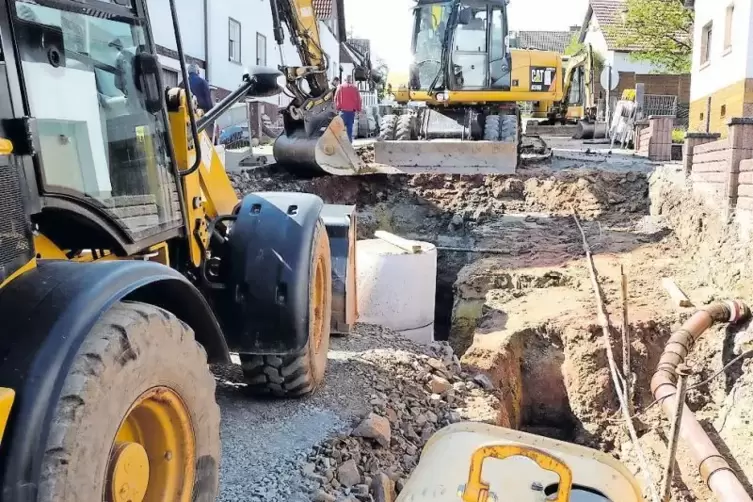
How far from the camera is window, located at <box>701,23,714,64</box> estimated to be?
2148 cm

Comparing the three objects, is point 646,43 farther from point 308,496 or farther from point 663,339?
point 308,496

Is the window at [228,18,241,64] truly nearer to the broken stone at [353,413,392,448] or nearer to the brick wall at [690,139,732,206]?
the brick wall at [690,139,732,206]

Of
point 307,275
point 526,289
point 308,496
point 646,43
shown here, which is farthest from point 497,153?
point 646,43

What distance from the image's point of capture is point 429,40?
47.2ft

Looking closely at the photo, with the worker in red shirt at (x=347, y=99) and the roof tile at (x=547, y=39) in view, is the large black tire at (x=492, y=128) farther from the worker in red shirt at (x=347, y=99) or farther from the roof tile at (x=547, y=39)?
the roof tile at (x=547, y=39)

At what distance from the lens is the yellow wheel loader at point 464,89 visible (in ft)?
43.5

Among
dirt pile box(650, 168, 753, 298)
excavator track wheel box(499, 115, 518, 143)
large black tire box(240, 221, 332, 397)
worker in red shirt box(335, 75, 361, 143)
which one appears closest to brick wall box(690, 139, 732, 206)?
dirt pile box(650, 168, 753, 298)

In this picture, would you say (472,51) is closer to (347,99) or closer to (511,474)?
(347,99)

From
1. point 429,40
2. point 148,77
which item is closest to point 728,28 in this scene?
point 429,40

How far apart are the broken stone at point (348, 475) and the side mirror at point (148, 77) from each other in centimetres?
207

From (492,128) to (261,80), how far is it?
36.7ft

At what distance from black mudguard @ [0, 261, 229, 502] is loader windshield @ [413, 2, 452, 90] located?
12874 millimetres

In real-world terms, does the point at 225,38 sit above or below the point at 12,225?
above

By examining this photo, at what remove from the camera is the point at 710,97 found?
20547 millimetres
